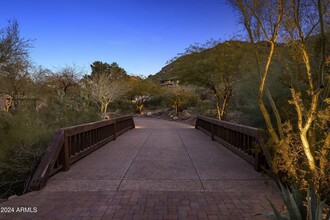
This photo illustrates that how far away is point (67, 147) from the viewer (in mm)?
6016

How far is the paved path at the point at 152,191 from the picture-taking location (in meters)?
3.81

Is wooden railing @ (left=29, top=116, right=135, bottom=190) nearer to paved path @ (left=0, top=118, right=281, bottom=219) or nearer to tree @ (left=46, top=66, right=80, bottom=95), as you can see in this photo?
paved path @ (left=0, top=118, right=281, bottom=219)

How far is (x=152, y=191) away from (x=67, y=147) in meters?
2.34

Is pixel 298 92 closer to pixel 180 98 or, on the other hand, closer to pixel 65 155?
pixel 65 155

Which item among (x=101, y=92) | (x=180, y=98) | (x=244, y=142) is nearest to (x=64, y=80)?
(x=101, y=92)

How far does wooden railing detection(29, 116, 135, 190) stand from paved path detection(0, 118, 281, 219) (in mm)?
187

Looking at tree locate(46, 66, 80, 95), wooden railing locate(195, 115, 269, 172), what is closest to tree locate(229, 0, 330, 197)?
wooden railing locate(195, 115, 269, 172)

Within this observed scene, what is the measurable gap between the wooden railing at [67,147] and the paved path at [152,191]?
187 millimetres

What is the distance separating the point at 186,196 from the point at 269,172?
181 cm

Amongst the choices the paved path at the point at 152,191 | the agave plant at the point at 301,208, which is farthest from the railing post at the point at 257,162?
the agave plant at the point at 301,208

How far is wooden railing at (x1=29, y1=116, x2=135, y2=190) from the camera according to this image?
5.03 m

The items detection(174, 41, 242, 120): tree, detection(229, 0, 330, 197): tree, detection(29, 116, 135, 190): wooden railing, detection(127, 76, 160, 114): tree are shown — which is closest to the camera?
detection(229, 0, 330, 197): tree

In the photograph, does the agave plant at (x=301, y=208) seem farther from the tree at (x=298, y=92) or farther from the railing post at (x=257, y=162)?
the railing post at (x=257, y=162)

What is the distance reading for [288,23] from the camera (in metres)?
4.24
